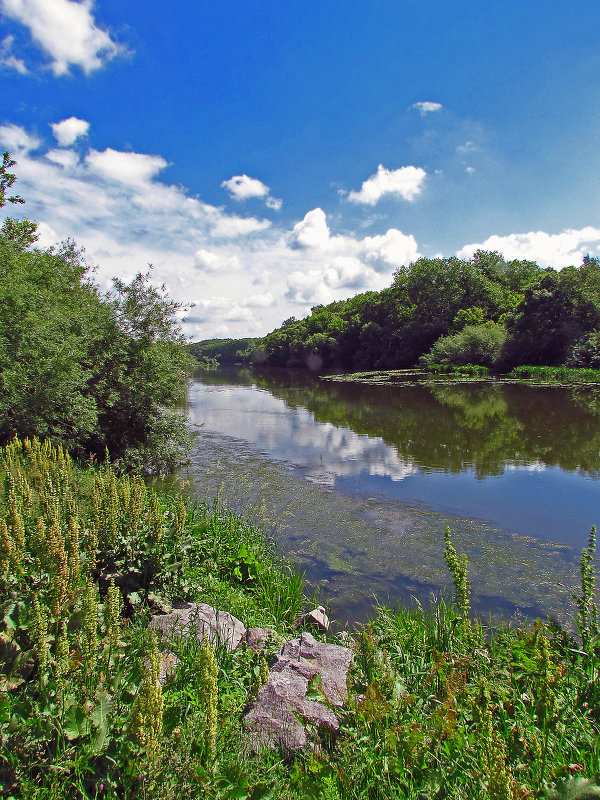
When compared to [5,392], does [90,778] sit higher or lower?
lower

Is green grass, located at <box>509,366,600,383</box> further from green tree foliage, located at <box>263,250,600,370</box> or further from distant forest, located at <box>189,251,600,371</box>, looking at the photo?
green tree foliage, located at <box>263,250,600,370</box>

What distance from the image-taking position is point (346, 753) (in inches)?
110

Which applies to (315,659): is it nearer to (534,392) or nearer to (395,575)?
(395,575)

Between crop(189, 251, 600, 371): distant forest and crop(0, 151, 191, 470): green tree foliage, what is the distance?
7.30 ft

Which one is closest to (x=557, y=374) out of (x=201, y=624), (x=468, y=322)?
(x=468, y=322)

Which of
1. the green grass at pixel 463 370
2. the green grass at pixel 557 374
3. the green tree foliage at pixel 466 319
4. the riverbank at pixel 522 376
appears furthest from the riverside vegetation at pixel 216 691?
the green grass at pixel 463 370

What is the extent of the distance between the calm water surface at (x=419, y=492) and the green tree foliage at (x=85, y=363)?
246cm

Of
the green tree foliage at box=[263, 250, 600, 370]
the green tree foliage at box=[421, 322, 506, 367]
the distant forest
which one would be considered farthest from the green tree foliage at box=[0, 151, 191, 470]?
the green tree foliage at box=[421, 322, 506, 367]

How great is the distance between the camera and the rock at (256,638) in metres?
4.62

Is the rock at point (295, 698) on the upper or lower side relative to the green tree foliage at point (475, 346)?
lower

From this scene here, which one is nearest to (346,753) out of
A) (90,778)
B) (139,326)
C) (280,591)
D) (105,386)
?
(90,778)

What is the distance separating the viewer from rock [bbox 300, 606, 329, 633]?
5.77 meters

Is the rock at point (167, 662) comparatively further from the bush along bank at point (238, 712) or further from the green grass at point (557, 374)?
the green grass at point (557, 374)

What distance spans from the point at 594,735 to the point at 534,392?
31724mm
